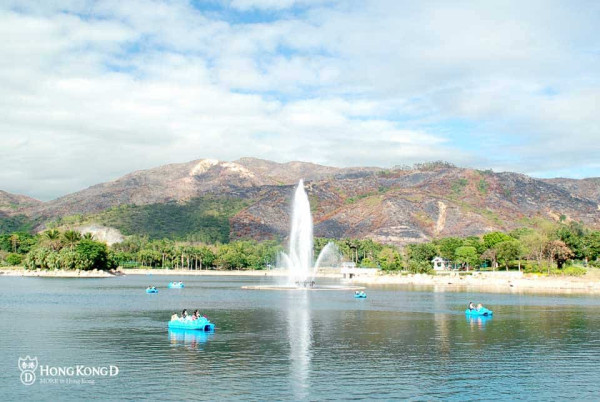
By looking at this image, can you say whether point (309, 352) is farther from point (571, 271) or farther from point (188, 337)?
point (571, 271)

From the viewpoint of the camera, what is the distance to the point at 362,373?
34.0 meters

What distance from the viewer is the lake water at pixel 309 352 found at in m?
30.2

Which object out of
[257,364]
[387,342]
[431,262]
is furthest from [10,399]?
[431,262]

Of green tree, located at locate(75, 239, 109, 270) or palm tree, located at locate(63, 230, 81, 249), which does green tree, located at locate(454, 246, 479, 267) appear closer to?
green tree, located at locate(75, 239, 109, 270)

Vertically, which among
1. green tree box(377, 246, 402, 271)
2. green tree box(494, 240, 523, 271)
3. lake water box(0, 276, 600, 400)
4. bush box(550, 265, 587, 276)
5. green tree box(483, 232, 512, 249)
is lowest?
lake water box(0, 276, 600, 400)

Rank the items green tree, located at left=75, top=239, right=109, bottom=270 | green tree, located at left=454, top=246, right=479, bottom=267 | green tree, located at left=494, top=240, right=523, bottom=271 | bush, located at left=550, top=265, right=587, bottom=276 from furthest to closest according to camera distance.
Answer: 1. green tree, located at left=75, top=239, right=109, bottom=270
2. green tree, located at left=454, top=246, right=479, bottom=267
3. green tree, located at left=494, top=240, right=523, bottom=271
4. bush, located at left=550, top=265, right=587, bottom=276

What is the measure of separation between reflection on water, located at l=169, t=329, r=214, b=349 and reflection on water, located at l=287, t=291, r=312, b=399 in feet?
21.7

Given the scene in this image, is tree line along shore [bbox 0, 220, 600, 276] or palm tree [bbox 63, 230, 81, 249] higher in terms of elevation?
palm tree [bbox 63, 230, 81, 249]

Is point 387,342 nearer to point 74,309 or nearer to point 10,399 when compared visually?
point 10,399

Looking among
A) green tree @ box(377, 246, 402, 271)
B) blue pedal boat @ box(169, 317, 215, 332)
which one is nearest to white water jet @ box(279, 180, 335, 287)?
blue pedal boat @ box(169, 317, 215, 332)

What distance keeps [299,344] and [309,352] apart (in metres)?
3.39

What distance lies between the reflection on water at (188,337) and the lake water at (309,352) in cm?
22

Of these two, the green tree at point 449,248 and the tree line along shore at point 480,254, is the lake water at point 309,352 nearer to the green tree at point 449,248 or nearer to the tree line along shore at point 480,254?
the tree line along shore at point 480,254

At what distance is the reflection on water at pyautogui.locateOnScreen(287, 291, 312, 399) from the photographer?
3127cm
